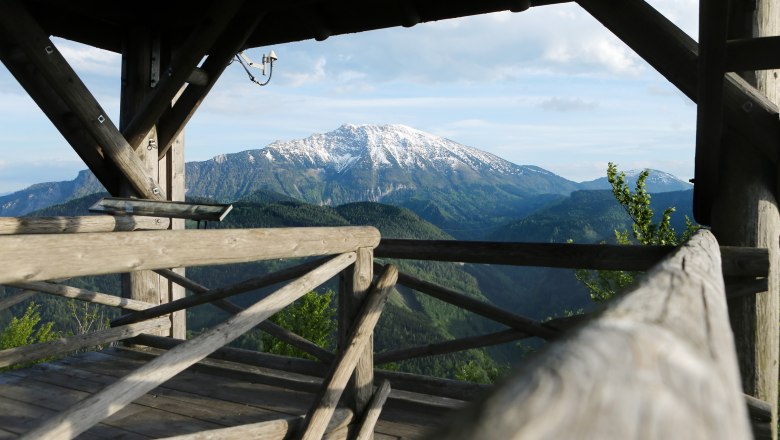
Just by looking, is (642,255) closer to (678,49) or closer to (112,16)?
(678,49)

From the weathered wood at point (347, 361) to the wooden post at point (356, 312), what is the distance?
5 centimetres

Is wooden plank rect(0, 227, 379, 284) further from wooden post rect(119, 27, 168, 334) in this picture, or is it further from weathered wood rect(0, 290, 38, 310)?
weathered wood rect(0, 290, 38, 310)

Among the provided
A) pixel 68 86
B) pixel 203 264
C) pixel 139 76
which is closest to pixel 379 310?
pixel 203 264

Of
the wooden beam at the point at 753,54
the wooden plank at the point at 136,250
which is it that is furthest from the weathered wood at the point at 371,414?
the wooden beam at the point at 753,54

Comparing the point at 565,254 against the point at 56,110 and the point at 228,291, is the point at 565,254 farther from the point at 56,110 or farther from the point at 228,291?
the point at 56,110

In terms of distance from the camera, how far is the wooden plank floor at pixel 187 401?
3684 mm

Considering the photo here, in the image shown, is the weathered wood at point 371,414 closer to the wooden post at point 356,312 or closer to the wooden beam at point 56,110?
the wooden post at point 356,312

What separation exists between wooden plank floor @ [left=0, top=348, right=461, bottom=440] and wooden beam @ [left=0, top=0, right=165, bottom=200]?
4.92 feet

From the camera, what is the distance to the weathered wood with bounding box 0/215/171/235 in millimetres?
3500

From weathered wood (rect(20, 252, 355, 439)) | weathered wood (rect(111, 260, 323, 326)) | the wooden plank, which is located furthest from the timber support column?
the wooden plank

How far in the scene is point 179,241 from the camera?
72.0 inches

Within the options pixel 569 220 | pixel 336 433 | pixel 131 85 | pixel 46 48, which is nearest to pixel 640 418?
pixel 336 433

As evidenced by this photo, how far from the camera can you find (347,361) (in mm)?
2969

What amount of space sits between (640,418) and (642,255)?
3.35 m
